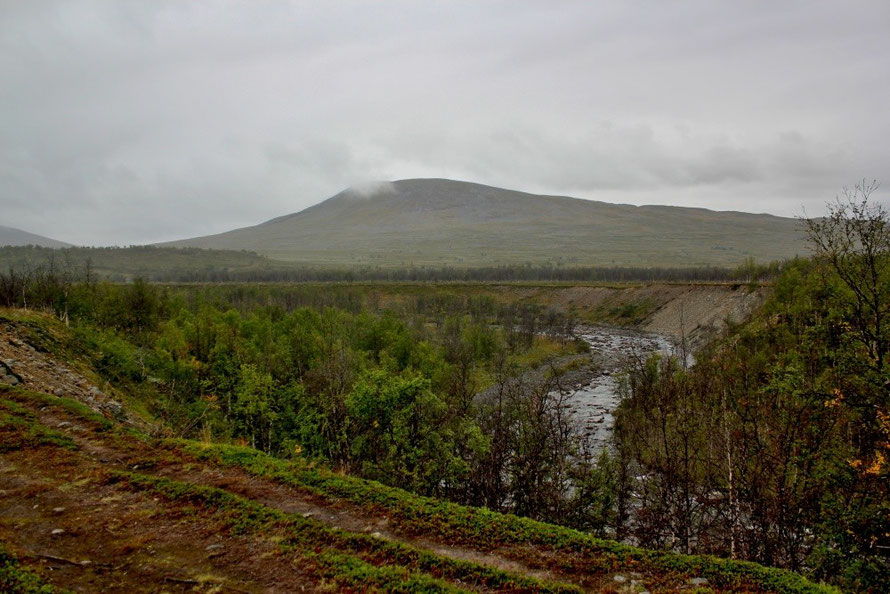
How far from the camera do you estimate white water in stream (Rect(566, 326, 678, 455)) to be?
32678 millimetres

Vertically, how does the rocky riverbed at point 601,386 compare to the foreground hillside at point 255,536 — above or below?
below

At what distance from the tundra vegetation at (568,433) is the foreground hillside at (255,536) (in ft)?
0.41

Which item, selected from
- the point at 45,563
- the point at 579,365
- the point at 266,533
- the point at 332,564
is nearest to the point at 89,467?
the point at 45,563

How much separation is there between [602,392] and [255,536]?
140 feet

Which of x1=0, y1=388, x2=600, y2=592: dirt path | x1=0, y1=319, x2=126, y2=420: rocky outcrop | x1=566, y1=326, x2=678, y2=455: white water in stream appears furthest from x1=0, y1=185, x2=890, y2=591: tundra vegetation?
x1=0, y1=319, x2=126, y2=420: rocky outcrop

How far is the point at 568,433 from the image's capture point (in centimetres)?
2102

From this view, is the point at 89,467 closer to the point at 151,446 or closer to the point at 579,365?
the point at 151,446

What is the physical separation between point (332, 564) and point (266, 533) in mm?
1598

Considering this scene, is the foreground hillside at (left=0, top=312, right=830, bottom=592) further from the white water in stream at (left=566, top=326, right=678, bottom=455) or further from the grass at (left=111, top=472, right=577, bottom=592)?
the white water in stream at (left=566, top=326, right=678, bottom=455)

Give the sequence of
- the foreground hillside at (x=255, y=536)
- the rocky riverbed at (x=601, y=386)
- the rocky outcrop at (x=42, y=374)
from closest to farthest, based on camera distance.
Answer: the foreground hillside at (x=255, y=536) → the rocky outcrop at (x=42, y=374) → the rocky riverbed at (x=601, y=386)

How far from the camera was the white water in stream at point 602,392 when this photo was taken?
32.7m

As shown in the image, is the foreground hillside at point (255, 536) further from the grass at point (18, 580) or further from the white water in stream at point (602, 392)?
the white water in stream at point (602, 392)

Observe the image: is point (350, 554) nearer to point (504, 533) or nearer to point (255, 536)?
point (255, 536)

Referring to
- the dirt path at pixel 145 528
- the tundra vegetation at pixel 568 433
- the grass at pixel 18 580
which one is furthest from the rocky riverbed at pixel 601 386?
the grass at pixel 18 580
